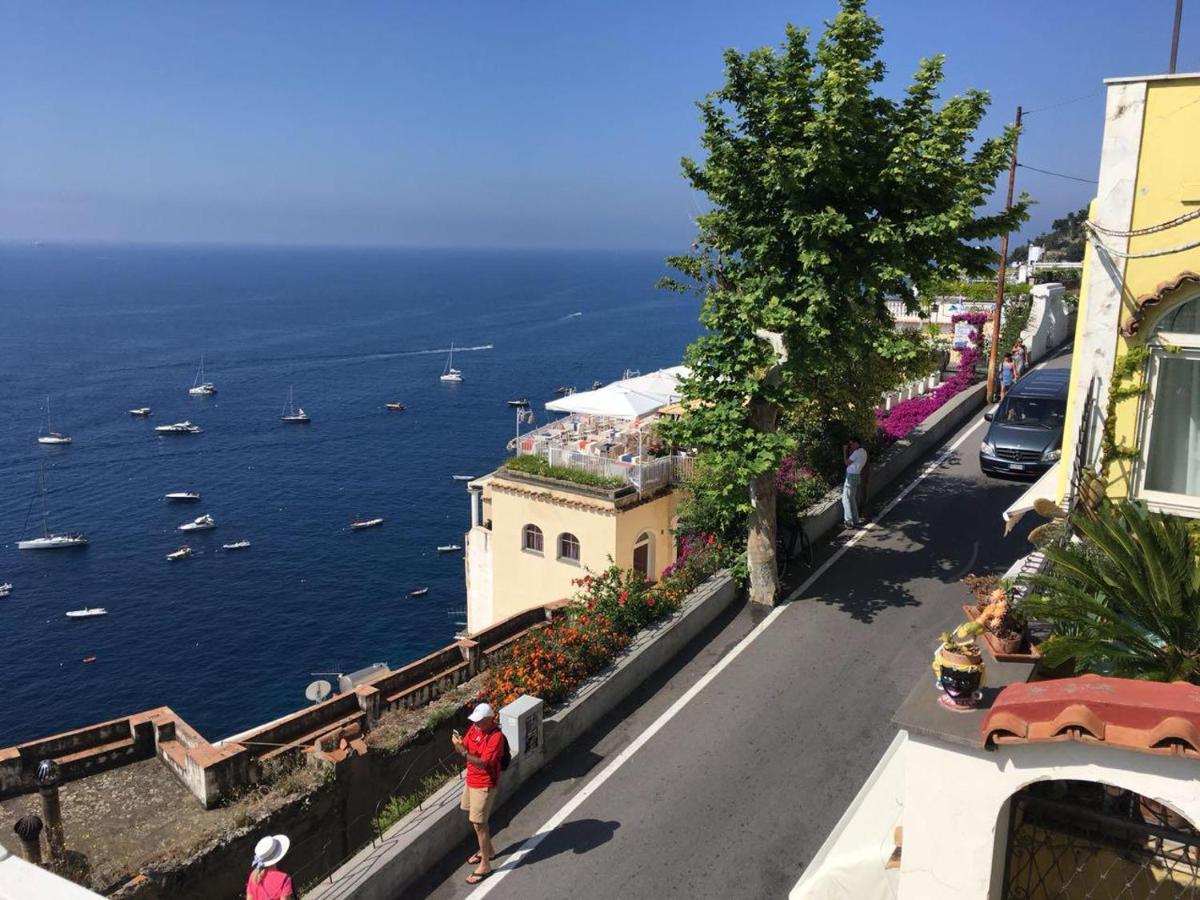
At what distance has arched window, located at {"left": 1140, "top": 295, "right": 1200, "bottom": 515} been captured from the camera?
8562 millimetres

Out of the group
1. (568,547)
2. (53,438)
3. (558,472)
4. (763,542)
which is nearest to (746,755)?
(763,542)

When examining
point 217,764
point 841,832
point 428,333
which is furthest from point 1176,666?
point 428,333

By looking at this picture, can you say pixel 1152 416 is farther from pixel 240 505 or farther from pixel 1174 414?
pixel 240 505

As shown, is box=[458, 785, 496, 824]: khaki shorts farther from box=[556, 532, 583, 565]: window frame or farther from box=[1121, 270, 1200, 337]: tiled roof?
box=[556, 532, 583, 565]: window frame

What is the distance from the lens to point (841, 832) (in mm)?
6566

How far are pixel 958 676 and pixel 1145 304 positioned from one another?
17.3 ft

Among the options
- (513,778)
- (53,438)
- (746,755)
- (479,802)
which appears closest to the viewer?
(479,802)

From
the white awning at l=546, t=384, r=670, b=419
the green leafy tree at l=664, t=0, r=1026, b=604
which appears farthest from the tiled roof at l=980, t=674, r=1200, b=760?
the white awning at l=546, t=384, r=670, b=419

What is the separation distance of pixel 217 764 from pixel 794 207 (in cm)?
1146

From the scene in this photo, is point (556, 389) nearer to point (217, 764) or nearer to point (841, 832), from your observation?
point (217, 764)

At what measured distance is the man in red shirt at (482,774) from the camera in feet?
26.6

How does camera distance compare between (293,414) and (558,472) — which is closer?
(558,472)

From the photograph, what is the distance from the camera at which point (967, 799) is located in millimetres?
4559

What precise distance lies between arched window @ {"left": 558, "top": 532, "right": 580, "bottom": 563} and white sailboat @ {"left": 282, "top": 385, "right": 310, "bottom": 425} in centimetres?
6936
